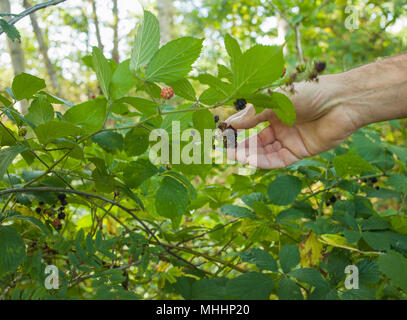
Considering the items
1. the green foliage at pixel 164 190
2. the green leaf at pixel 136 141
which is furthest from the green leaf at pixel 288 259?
the green leaf at pixel 136 141

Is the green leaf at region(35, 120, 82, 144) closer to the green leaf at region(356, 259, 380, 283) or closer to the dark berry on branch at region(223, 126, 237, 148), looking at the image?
the dark berry on branch at region(223, 126, 237, 148)

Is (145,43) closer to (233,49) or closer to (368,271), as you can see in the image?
(233,49)

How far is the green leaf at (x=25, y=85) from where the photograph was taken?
0.60m

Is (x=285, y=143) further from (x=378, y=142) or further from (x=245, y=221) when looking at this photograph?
(x=378, y=142)

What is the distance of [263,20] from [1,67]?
7362 mm

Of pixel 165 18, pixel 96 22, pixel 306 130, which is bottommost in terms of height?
pixel 306 130

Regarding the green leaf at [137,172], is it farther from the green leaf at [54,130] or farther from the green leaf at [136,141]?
the green leaf at [54,130]

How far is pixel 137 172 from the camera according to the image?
28.6 inches

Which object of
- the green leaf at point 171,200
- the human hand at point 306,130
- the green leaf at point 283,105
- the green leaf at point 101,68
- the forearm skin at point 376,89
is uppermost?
the forearm skin at point 376,89

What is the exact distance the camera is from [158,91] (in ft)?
2.22

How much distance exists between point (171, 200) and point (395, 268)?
1.50ft

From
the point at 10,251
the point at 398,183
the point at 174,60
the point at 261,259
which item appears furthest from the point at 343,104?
the point at 10,251

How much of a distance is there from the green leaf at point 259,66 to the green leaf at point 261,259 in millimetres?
385
